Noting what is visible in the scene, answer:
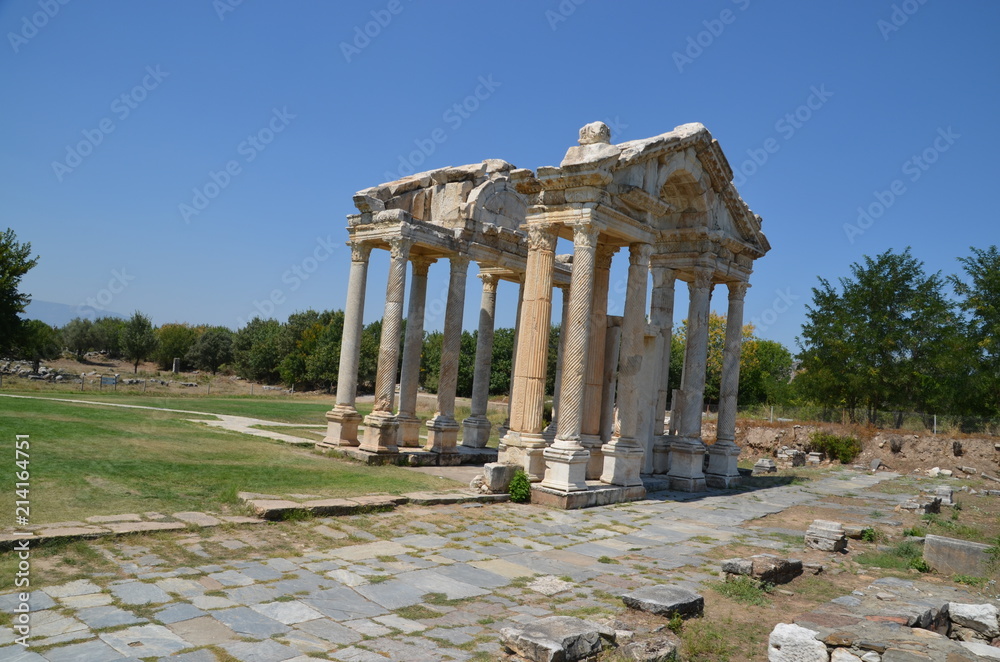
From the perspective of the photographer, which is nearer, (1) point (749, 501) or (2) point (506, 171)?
(1) point (749, 501)

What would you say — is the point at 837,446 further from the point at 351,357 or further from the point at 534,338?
the point at 351,357

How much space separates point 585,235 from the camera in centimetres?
1277

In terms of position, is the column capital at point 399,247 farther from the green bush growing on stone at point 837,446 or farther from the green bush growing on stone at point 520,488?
the green bush growing on stone at point 837,446

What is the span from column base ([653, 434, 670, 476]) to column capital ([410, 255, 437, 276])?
7.80 meters

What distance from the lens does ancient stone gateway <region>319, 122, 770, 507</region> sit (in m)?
12.8

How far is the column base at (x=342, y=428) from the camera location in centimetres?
1736

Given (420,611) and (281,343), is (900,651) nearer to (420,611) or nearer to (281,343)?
(420,611)

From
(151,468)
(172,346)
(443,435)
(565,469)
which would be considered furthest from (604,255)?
(172,346)

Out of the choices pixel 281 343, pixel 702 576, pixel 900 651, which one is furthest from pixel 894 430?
pixel 281 343

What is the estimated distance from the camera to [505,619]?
6035 millimetres

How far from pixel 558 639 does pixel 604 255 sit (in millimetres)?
10659

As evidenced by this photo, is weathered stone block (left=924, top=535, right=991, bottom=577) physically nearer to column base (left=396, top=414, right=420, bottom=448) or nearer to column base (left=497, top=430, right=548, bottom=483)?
column base (left=497, top=430, right=548, bottom=483)

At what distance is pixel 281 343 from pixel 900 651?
63.6 meters

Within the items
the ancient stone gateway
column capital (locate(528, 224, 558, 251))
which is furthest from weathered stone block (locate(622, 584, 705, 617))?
column capital (locate(528, 224, 558, 251))
